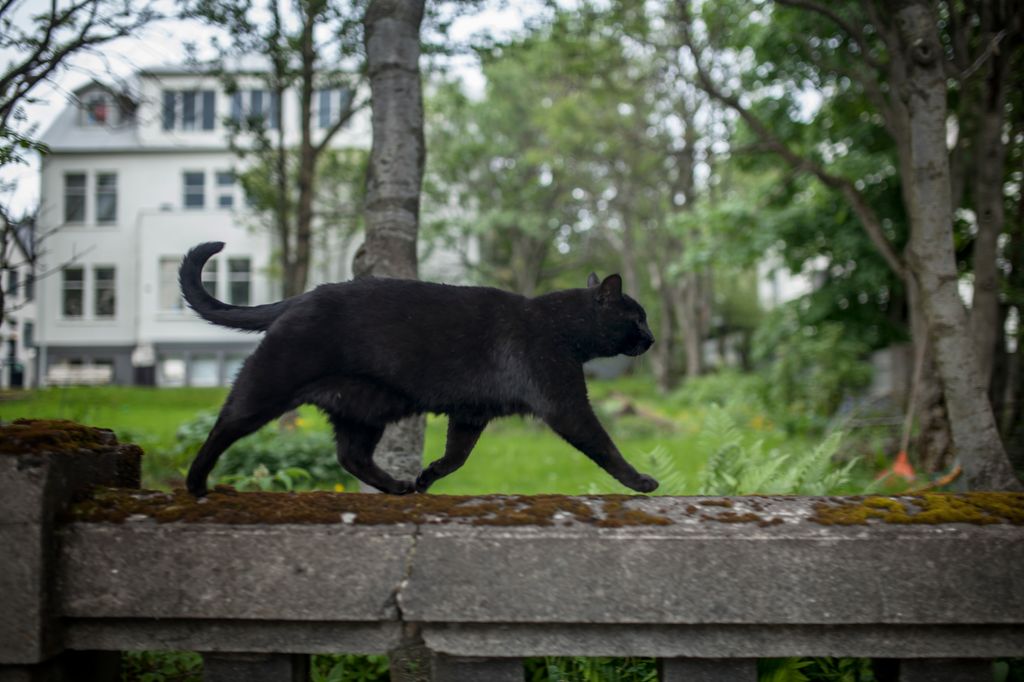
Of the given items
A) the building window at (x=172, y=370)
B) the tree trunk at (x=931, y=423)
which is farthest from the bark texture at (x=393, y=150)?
the building window at (x=172, y=370)

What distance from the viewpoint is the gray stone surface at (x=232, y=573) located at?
2531 millimetres

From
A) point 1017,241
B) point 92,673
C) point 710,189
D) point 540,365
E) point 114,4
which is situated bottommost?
point 92,673

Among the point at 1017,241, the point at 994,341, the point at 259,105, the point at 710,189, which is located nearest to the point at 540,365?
the point at 994,341

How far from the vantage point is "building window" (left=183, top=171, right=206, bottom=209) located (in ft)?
95.9

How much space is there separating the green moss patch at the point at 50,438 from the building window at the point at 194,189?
2905 centimetres

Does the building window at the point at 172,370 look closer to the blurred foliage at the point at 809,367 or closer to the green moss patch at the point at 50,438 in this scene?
the blurred foliage at the point at 809,367

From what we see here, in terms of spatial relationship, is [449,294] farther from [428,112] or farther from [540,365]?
[428,112]

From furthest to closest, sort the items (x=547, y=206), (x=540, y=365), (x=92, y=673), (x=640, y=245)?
(x=640, y=245)
(x=547, y=206)
(x=540, y=365)
(x=92, y=673)

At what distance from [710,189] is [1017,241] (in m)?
17.9

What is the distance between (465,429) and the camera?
3.47 m

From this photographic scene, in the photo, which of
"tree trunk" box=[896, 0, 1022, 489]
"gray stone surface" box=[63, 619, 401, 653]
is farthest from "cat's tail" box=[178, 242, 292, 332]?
"tree trunk" box=[896, 0, 1022, 489]

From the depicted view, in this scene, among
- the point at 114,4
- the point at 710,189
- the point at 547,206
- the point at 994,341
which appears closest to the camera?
the point at 114,4

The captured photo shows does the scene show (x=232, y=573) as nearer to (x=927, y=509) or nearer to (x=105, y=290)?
(x=927, y=509)

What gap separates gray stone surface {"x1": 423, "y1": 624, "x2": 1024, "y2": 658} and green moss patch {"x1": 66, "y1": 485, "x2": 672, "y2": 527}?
39cm
